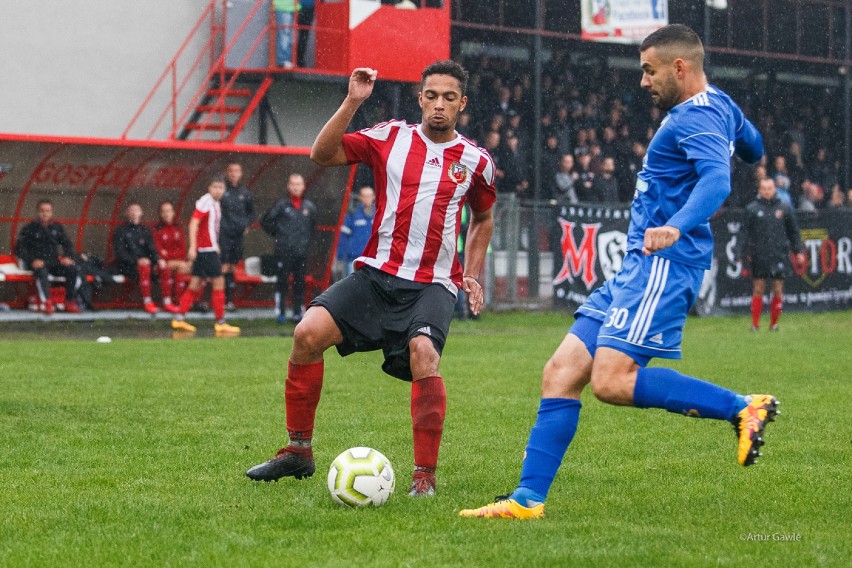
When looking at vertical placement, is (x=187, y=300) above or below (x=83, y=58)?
below

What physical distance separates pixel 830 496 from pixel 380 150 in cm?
254

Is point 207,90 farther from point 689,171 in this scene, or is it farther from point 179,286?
point 689,171

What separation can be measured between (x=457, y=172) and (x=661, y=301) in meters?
1.51

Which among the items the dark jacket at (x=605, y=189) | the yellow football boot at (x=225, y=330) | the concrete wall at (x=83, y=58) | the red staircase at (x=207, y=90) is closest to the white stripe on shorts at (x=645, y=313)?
the yellow football boot at (x=225, y=330)

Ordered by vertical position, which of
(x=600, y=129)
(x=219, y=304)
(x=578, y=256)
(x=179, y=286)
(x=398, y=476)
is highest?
(x=600, y=129)

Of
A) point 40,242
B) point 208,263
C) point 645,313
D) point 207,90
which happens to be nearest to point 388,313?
point 645,313

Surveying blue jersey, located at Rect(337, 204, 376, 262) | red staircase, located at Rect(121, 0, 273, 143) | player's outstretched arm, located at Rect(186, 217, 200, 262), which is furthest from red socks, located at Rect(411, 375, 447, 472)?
red staircase, located at Rect(121, 0, 273, 143)

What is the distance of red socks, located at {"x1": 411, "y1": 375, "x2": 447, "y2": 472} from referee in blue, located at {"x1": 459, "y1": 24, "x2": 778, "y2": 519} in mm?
557

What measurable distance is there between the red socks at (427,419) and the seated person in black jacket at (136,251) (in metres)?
12.3

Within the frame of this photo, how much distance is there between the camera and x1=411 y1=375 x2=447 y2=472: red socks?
18.3ft

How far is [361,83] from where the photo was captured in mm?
5543

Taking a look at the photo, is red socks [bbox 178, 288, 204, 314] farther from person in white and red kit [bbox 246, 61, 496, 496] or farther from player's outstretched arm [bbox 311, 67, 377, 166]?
player's outstretched arm [bbox 311, 67, 377, 166]

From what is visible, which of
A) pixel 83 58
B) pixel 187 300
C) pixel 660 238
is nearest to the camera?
pixel 660 238

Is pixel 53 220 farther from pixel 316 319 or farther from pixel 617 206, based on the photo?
pixel 316 319
